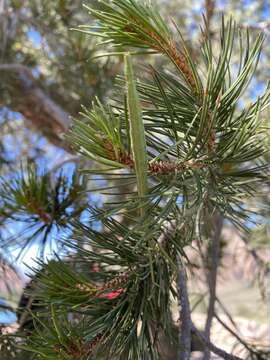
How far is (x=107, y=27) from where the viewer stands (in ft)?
2.27

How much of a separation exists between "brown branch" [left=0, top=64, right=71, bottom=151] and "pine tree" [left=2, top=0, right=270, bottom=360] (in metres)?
1.03

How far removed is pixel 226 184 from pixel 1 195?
49cm

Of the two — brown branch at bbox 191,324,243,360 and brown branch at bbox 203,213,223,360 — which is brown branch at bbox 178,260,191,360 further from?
brown branch at bbox 203,213,223,360

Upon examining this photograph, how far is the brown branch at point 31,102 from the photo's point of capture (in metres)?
1.84

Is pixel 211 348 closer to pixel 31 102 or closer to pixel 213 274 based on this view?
pixel 213 274

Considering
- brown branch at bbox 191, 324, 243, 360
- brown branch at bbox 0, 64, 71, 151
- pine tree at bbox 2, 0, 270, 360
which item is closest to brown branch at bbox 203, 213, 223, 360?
brown branch at bbox 191, 324, 243, 360

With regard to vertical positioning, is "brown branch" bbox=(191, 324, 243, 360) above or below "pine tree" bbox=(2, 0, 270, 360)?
below

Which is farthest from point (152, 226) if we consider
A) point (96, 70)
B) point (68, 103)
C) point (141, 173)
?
point (68, 103)

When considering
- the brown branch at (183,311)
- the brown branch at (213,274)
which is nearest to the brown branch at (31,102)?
the brown branch at (213,274)

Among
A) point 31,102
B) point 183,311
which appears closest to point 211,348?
point 183,311

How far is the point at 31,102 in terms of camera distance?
2.04 metres

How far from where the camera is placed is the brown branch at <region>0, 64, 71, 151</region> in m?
1.84

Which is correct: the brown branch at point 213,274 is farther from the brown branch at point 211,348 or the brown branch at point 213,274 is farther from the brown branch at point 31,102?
the brown branch at point 31,102

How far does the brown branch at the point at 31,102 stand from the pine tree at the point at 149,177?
103 cm
